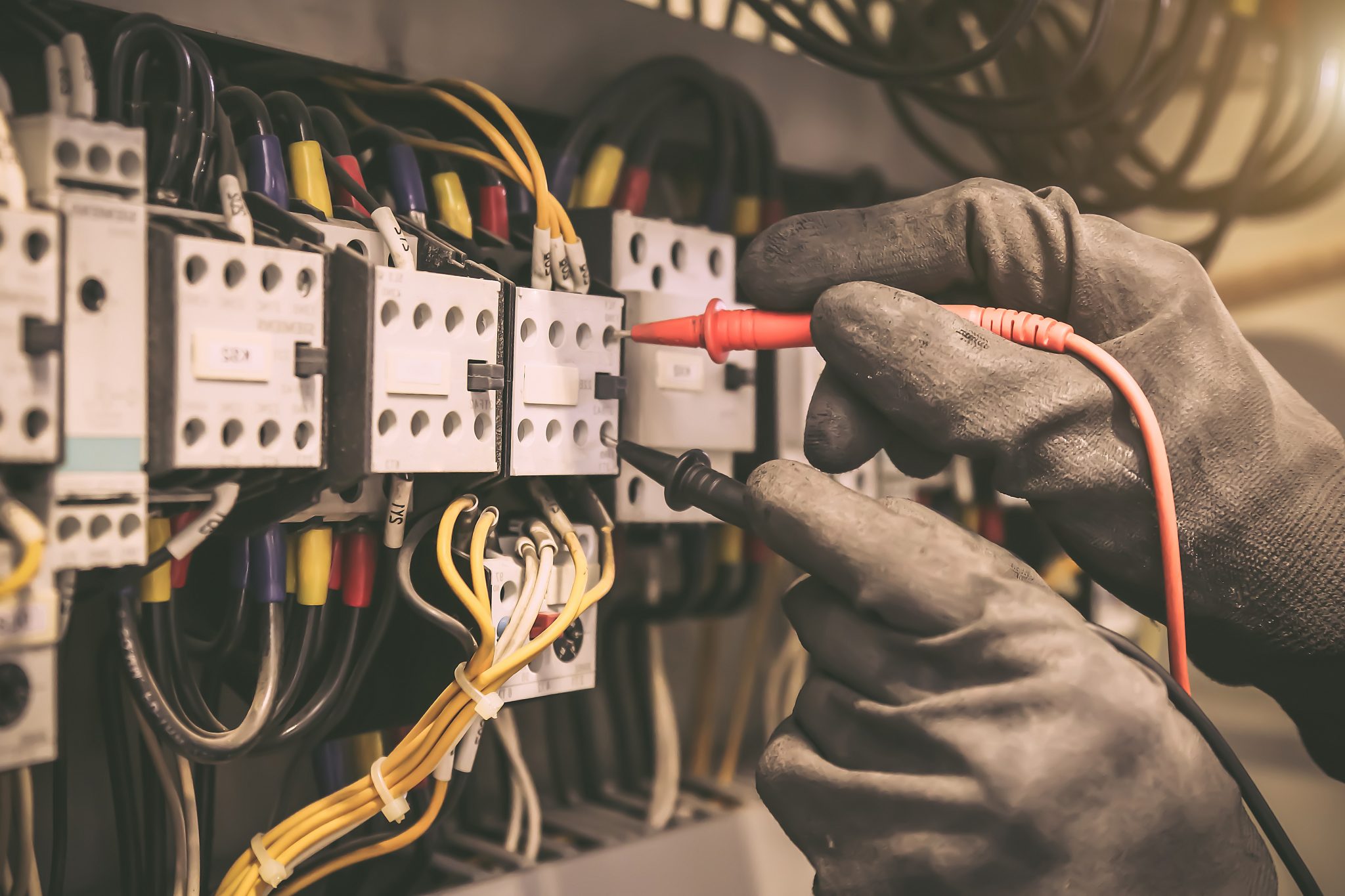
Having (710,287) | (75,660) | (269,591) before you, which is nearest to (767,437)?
(710,287)

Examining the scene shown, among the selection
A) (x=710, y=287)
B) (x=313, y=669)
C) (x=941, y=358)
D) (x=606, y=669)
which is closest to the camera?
(x=941, y=358)

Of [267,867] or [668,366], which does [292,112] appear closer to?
[668,366]

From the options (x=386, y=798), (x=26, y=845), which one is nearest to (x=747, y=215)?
(x=386, y=798)

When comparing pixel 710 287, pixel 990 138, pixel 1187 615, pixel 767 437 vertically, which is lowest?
pixel 1187 615

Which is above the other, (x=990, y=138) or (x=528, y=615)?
(x=990, y=138)

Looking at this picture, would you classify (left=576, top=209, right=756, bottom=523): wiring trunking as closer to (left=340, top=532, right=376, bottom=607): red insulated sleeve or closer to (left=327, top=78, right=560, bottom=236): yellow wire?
(left=327, top=78, right=560, bottom=236): yellow wire

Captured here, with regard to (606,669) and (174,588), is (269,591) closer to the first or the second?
(174,588)

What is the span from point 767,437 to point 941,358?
1.12 feet

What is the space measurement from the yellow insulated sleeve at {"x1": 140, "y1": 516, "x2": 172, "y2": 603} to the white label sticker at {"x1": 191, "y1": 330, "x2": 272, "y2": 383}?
104 millimetres

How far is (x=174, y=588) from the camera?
0.58m

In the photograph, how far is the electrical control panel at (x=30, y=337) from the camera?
0.43 m

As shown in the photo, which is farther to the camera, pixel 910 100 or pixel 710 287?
pixel 910 100

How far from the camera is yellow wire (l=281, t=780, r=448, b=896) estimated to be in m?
0.63

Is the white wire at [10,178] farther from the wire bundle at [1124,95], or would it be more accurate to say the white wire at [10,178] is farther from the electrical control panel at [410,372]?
the wire bundle at [1124,95]
